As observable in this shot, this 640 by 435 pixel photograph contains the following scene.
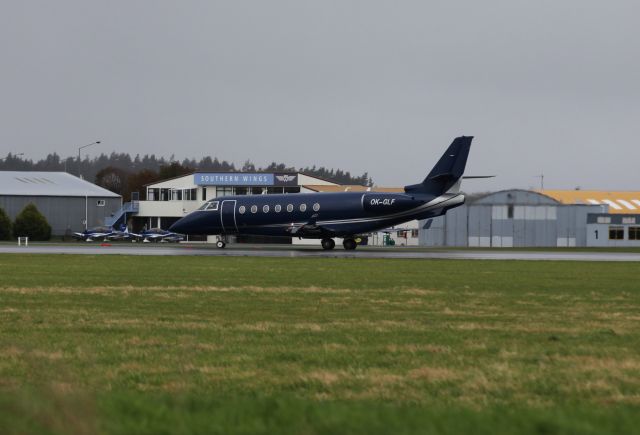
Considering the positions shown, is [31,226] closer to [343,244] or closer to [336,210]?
[343,244]

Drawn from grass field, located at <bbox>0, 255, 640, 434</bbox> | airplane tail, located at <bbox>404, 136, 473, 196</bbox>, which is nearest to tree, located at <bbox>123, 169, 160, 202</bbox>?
airplane tail, located at <bbox>404, 136, 473, 196</bbox>

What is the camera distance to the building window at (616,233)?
307ft

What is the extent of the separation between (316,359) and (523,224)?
8189 centimetres

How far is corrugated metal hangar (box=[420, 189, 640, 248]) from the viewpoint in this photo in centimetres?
9069

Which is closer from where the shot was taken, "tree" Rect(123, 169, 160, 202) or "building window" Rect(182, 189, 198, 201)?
"building window" Rect(182, 189, 198, 201)

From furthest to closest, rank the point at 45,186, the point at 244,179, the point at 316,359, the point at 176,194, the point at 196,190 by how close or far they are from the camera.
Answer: the point at 45,186 → the point at 176,194 → the point at 196,190 → the point at 244,179 → the point at 316,359

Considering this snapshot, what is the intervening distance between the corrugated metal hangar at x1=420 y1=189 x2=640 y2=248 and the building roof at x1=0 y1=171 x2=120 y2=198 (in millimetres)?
47322

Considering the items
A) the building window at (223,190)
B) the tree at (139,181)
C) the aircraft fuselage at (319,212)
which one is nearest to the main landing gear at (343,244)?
the aircraft fuselage at (319,212)

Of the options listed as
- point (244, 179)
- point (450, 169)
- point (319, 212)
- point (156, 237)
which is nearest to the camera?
point (450, 169)

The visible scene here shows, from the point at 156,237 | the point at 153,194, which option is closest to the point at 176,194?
the point at 153,194

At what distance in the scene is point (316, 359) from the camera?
12.0m

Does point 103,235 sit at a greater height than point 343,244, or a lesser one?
greater

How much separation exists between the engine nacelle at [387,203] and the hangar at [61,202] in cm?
5801

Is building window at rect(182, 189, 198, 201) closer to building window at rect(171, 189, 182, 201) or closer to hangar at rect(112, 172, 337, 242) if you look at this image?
hangar at rect(112, 172, 337, 242)
